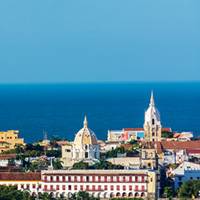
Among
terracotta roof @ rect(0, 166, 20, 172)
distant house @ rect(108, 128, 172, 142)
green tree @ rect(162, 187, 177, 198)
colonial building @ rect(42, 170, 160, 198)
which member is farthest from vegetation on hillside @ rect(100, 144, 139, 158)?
green tree @ rect(162, 187, 177, 198)

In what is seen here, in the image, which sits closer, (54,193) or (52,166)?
(54,193)

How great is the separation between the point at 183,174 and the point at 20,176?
70.0 feet

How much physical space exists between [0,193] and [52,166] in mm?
15017

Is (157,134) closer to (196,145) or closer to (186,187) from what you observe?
(196,145)

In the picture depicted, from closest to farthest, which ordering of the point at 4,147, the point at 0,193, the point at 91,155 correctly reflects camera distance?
the point at 0,193
the point at 91,155
the point at 4,147

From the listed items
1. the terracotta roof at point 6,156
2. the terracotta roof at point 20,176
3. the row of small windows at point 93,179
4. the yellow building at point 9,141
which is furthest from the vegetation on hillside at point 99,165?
the yellow building at point 9,141

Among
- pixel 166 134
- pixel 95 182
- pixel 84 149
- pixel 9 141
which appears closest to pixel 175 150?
pixel 166 134

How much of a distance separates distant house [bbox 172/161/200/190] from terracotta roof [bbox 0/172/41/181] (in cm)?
1794

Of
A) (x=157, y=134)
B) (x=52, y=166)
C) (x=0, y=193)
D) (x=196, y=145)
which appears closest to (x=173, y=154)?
(x=196, y=145)

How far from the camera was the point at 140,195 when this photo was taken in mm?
100750

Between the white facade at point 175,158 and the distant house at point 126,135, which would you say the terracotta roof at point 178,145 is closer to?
the white facade at point 175,158

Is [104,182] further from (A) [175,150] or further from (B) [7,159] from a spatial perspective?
(A) [175,150]

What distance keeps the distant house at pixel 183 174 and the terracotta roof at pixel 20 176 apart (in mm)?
17942

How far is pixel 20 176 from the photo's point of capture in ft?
336
